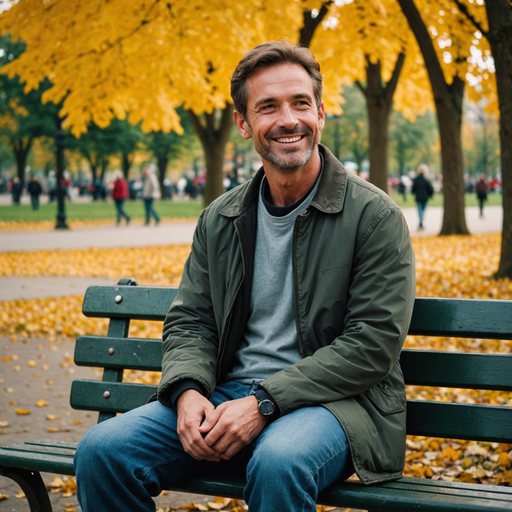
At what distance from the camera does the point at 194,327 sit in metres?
2.96

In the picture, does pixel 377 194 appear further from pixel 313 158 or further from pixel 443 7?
pixel 443 7

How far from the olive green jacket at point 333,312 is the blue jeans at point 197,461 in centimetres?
7

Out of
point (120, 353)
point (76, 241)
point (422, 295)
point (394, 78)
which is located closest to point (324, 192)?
point (120, 353)

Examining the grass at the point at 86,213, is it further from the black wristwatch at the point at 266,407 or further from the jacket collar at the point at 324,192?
the black wristwatch at the point at 266,407

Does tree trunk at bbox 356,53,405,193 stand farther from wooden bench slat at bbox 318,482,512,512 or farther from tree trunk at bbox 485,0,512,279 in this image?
wooden bench slat at bbox 318,482,512,512

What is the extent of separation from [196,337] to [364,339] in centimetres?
74

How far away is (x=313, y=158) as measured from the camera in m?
2.88

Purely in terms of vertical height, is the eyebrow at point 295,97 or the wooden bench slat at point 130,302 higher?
the eyebrow at point 295,97

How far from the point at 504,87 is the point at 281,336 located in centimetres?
678

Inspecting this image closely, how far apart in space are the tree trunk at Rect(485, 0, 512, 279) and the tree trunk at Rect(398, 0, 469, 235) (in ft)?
9.75

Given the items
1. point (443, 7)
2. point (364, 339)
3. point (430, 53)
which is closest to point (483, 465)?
point (364, 339)

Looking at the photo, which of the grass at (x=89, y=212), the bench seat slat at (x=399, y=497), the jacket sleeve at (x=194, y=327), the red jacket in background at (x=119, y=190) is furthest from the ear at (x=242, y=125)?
the grass at (x=89, y=212)

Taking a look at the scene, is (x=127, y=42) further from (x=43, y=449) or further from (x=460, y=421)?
(x=460, y=421)

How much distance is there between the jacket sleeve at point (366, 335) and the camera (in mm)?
2484
